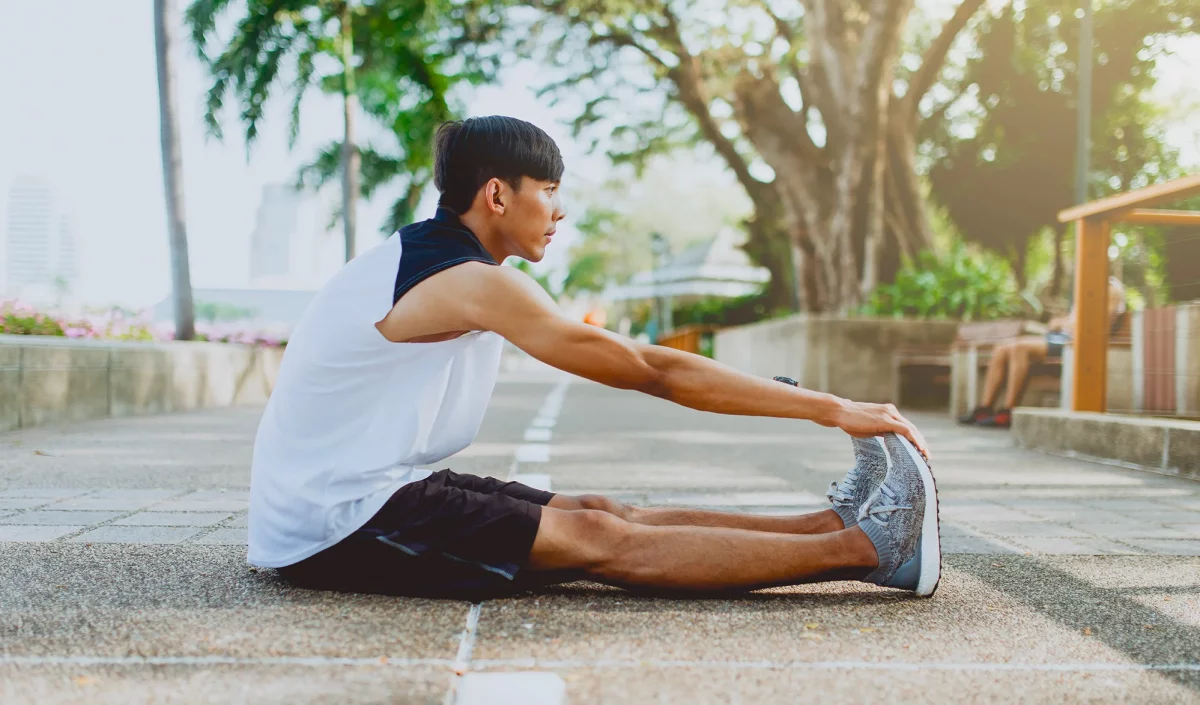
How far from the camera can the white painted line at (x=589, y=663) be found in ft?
7.14

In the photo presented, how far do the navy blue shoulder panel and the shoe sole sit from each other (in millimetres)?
1191

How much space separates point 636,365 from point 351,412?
73 centimetres

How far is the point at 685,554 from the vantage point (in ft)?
9.10

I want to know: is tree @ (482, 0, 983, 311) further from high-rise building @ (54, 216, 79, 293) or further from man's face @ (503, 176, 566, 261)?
high-rise building @ (54, 216, 79, 293)

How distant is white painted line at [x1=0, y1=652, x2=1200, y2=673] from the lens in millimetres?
2176

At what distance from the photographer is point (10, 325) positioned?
882cm

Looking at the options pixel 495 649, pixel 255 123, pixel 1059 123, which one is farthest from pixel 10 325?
pixel 1059 123

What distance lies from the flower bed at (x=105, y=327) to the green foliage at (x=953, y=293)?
343 inches

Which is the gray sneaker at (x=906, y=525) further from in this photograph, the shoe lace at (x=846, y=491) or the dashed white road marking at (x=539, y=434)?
the dashed white road marking at (x=539, y=434)

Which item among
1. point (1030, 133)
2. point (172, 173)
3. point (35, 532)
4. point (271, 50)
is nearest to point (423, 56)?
point (271, 50)

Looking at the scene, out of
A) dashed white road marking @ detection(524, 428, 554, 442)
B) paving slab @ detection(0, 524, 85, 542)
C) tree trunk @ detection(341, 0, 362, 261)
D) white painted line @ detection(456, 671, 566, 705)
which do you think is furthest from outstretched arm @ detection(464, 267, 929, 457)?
tree trunk @ detection(341, 0, 362, 261)

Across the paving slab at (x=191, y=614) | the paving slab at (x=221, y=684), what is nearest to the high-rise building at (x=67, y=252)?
the paving slab at (x=191, y=614)

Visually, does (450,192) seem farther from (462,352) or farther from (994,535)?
(994,535)

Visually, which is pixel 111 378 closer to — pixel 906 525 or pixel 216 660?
pixel 216 660
